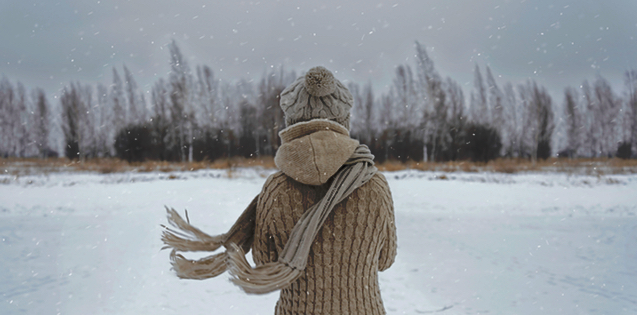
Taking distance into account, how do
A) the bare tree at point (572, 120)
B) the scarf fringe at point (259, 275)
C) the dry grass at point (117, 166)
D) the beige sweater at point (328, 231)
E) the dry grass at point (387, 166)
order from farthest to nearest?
1. the bare tree at point (572, 120)
2. the dry grass at point (387, 166)
3. the dry grass at point (117, 166)
4. the beige sweater at point (328, 231)
5. the scarf fringe at point (259, 275)

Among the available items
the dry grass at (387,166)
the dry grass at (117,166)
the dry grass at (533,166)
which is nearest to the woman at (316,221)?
the dry grass at (387,166)

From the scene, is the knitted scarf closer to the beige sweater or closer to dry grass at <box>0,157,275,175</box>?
the beige sweater

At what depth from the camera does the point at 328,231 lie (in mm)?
1233

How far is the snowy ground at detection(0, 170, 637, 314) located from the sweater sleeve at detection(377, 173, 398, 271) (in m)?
2.62

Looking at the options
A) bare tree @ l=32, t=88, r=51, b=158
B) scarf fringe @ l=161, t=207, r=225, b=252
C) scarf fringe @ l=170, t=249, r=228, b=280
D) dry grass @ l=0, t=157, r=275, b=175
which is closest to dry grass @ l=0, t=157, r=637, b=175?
dry grass @ l=0, t=157, r=275, b=175

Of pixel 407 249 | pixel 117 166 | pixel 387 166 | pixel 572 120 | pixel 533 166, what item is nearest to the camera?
pixel 407 249

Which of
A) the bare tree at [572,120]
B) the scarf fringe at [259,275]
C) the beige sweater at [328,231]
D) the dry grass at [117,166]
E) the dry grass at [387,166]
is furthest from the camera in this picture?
the bare tree at [572,120]

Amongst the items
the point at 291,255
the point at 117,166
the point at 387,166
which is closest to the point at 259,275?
the point at 291,255

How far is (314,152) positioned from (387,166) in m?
16.3

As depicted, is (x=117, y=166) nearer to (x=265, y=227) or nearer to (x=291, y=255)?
(x=265, y=227)

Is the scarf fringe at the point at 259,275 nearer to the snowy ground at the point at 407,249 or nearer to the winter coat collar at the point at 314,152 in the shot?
the winter coat collar at the point at 314,152

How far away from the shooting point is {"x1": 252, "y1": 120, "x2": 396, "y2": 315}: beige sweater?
46.9 inches

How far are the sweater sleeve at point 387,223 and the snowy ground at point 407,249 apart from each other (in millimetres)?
2624

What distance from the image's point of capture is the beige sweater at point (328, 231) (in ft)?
3.91
